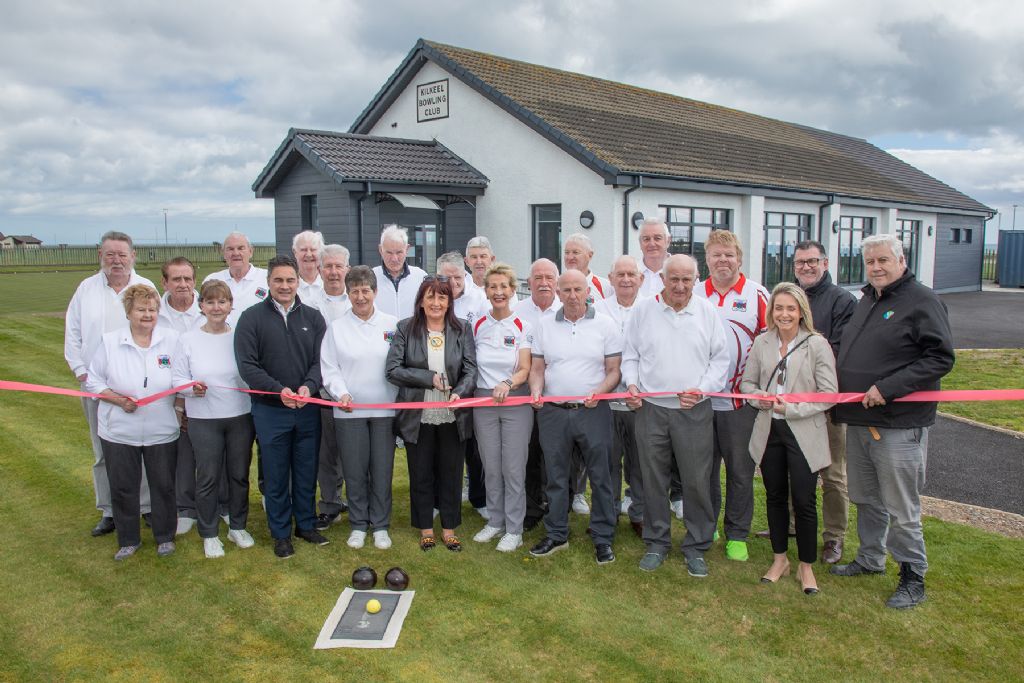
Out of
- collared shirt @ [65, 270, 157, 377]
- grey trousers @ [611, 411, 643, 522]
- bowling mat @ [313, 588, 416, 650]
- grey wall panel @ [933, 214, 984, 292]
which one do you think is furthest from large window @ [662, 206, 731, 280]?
grey wall panel @ [933, 214, 984, 292]

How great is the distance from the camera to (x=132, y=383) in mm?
4953

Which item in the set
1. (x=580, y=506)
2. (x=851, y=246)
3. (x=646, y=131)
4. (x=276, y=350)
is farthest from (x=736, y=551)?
(x=851, y=246)

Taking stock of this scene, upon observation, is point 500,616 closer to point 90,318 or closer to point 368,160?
point 90,318

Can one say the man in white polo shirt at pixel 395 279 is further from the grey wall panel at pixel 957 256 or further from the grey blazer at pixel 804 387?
the grey wall panel at pixel 957 256

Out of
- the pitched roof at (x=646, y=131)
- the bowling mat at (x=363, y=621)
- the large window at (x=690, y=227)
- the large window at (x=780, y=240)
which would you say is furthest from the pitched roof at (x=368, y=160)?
the bowling mat at (x=363, y=621)

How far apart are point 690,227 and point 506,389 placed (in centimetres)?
1290

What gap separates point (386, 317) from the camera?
5.26 metres

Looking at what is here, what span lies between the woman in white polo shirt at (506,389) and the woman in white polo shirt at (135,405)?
209 centimetres

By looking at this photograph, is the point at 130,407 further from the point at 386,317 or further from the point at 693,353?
the point at 693,353

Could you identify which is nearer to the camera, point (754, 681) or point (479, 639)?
point (754, 681)

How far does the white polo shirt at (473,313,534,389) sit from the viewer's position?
17.0 feet

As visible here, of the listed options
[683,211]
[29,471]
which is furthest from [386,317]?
[683,211]

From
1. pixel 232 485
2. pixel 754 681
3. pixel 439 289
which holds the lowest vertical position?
pixel 754 681

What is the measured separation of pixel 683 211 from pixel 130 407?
13767mm
